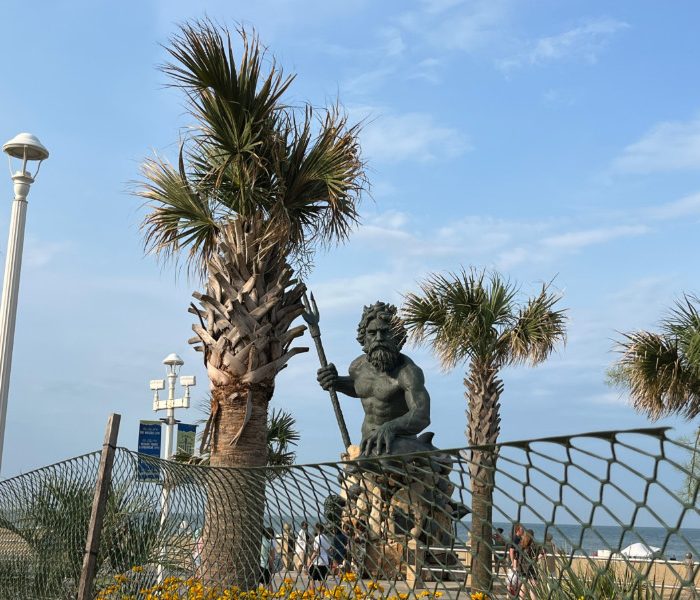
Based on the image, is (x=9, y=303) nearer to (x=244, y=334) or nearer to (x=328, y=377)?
(x=244, y=334)

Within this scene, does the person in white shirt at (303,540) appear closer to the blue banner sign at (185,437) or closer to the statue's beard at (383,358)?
the statue's beard at (383,358)

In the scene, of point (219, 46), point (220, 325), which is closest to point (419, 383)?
point (220, 325)

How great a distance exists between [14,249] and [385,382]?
17.9 feet

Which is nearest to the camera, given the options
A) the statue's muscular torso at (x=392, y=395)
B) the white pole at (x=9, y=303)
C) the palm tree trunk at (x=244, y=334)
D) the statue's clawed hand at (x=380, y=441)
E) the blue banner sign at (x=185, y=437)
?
the statue's clawed hand at (x=380, y=441)

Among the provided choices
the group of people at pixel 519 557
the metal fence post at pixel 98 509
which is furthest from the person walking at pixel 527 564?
the metal fence post at pixel 98 509

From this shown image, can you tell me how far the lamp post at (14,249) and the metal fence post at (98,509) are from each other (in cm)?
622

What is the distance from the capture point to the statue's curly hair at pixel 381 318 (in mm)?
8672

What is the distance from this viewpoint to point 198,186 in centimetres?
995

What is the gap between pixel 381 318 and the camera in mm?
8648

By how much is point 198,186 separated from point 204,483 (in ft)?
18.1

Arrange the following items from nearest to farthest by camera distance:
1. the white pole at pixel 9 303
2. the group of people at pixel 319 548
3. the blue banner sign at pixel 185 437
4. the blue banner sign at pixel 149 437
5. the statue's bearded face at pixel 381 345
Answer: the group of people at pixel 319 548, the statue's bearded face at pixel 381 345, the white pole at pixel 9 303, the blue banner sign at pixel 149 437, the blue banner sign at pixel 185 437

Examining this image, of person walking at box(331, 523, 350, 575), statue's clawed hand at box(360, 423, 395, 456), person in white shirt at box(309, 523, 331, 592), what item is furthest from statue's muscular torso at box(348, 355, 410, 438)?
person walking at box(331, 523, 350, 575)

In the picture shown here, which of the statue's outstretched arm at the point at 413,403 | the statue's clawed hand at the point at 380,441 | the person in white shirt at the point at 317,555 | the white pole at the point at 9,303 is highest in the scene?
the white pole at the point at 9,303

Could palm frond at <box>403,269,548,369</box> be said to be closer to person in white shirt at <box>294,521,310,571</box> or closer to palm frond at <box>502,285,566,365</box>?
palm frond at <box>502,285,566,365</box>
